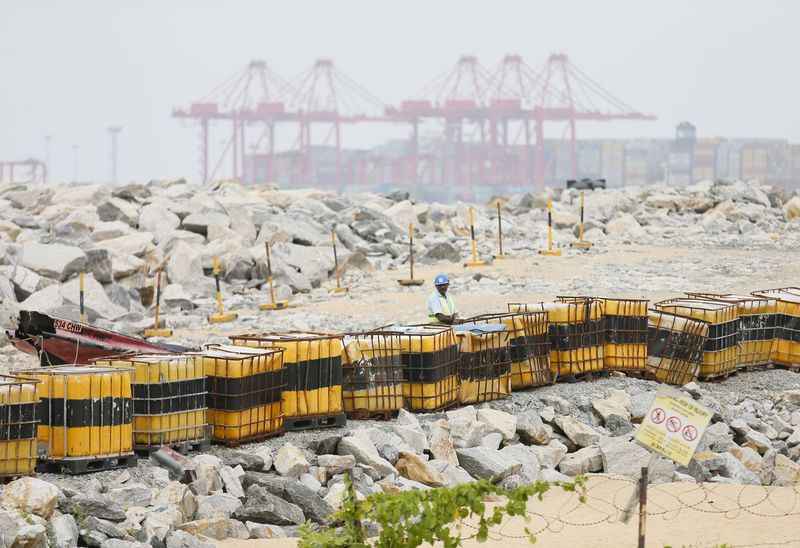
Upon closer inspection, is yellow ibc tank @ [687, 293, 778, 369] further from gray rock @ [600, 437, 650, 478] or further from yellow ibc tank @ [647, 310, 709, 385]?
gray rock @ [600, 437, 650, 478]

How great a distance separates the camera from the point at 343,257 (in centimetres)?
3103

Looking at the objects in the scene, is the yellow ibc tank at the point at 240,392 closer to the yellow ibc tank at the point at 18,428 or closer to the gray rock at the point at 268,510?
the gray rock at the point at 268,510

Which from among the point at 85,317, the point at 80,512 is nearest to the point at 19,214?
the point at 85,317

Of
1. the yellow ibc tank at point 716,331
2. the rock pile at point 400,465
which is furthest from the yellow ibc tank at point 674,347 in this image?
the rock pile at point 400,465

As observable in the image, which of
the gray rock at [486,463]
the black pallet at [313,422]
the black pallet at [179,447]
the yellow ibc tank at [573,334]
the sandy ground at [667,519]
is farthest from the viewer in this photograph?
the yellow ibc tank at [573,334]

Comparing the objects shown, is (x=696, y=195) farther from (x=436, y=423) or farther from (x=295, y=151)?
(x=295, y=151)

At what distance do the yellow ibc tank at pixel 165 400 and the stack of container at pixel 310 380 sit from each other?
3.64ft

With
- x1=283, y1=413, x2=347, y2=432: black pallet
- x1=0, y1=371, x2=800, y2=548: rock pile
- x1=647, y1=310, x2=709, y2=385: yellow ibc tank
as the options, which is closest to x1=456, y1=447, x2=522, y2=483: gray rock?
x1=0, y1=371, x2=800, y2=548: rock pile

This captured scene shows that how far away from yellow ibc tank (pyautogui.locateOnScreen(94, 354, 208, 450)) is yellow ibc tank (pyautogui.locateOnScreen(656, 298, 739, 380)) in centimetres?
718

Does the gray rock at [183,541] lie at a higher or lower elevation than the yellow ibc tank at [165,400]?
lower

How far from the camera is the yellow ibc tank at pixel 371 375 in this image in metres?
12.8

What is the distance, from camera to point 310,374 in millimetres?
12070

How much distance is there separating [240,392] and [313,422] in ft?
3.53

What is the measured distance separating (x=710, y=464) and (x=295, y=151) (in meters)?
155
